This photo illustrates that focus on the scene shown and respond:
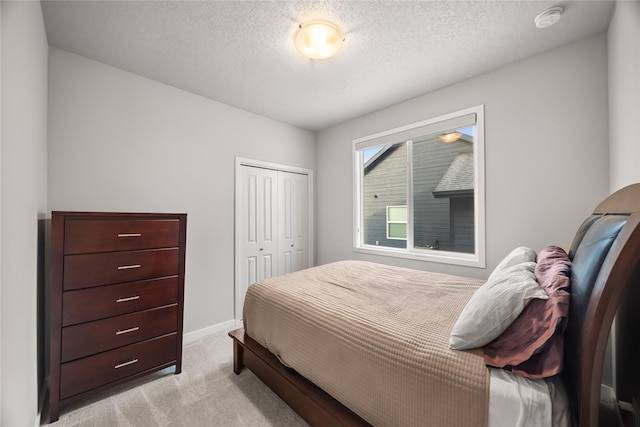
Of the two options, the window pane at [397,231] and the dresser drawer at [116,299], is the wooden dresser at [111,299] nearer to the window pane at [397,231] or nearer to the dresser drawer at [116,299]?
the dresser drawer at [116,299]

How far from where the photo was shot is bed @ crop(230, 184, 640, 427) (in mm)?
822

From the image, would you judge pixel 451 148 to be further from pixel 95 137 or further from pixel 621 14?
pixel 95 137

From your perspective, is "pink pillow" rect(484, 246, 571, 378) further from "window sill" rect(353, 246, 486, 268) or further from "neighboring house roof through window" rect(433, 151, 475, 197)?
"neighboring house roof through window" rect(433, 151, 475, 197)

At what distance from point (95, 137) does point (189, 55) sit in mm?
1088

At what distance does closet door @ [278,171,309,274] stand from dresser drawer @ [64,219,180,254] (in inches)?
67.6

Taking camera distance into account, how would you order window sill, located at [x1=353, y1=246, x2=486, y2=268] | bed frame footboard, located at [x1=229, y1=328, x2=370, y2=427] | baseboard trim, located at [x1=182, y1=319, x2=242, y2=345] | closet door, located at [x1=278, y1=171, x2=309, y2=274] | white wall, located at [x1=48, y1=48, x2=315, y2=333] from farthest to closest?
1. closet door, located at [x1=278, y1=171, x2=309, y2=274]
2. baseboard trim, located at [x1=182, y1=319, x2=242, y2=345]
3. window sill, located at [x1=353, y1=246, x2=486, y2=268]
4. white wall, located at [x1=48, y1=48, x2=315, y2=333]
5. bed frame footboard, located at [x1=229, y1=328, x2=370, y2=427]

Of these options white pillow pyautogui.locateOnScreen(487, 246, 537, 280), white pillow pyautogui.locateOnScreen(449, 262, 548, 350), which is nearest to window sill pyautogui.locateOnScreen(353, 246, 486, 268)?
white pillow pyautogui.locateOnScreen(487, 246, 537, 280)

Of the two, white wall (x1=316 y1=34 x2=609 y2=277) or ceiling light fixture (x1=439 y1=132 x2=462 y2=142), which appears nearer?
white wall (x1=316 y1=34 x2=609 y2=277)

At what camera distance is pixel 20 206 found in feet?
3.97

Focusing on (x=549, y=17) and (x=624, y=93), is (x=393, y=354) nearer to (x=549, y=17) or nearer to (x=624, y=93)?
(x=624, y=93)

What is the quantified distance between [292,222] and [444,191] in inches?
82.9

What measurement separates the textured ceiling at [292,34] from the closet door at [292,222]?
137 cm

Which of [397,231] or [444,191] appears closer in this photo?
[444,191]

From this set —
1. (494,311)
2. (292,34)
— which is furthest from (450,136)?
(494,311)
